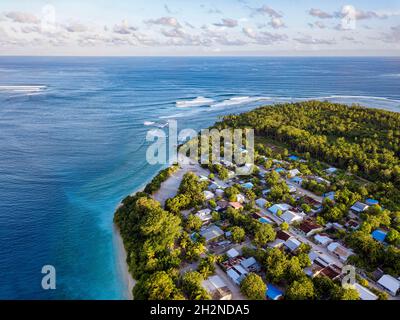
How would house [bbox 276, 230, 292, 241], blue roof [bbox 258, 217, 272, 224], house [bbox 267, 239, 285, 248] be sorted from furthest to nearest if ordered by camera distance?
blue roof [bbox 258, 217, 272, 224] → house [bbox 276, 230, 292, 241] → house [bbox 267, 239, 285, 248]

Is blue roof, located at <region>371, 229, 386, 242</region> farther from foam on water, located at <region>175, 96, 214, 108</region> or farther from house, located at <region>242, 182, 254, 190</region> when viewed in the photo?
foam on water, located at <region>175, 96, 214, 108</region>

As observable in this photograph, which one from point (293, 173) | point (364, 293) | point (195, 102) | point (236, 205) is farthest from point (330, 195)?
point (195, 102)

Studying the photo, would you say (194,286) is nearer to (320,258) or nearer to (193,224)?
(193,224)

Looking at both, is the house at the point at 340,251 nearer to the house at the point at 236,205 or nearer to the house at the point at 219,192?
the house at the point at 236,205

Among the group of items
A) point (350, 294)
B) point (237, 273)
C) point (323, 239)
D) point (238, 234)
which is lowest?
point (237, 273)

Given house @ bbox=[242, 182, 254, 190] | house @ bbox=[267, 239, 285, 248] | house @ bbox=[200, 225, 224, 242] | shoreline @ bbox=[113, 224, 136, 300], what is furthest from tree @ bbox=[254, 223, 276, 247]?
shoreline @ bbox=[113, 224, 136, 300]

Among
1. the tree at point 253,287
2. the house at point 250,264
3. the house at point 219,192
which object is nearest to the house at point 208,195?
the house at point 219,192
